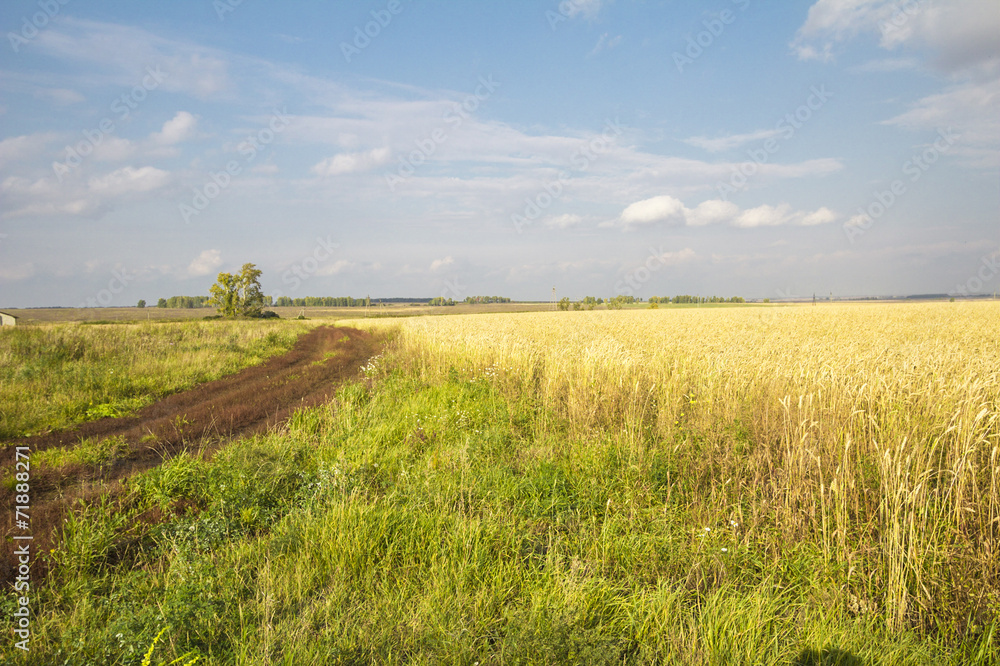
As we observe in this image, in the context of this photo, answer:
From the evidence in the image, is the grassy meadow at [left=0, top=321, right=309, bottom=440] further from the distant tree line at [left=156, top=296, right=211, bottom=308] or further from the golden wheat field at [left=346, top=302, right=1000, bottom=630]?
the distant tree line at [left=156, top=296, right=211, bottom=308]

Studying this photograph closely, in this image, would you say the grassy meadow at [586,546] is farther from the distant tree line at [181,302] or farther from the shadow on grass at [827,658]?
the distant tree line at [181,302]

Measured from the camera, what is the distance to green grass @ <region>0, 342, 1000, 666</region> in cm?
265

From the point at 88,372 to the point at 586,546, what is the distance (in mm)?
13574

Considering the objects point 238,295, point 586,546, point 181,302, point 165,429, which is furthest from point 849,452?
point 181,302

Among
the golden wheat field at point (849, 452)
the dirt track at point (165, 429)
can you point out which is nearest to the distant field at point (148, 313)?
the dirt track at point (165, 429)

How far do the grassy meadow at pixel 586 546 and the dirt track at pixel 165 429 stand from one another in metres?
0.46

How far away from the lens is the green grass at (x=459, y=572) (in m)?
2.65

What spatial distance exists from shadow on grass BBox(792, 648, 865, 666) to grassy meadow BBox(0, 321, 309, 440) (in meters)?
10.7

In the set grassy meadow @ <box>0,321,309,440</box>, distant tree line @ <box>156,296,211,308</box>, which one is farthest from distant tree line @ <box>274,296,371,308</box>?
grassy meadow @ <box>0,321,309,440</box>

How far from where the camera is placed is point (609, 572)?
3496mm

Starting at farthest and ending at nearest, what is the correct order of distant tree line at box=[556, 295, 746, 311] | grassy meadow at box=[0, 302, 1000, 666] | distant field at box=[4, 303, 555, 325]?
distant tree line at box=[556, 295, 746, 311] < distant field at box=[4, 303, 555, 325] < grassy meadow at box=[0, 302, 1000, 666]

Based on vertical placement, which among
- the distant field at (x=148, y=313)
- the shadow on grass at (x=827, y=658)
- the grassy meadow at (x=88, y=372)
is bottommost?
the shadow on grass at (x=827, y=658)

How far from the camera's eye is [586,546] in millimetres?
3824

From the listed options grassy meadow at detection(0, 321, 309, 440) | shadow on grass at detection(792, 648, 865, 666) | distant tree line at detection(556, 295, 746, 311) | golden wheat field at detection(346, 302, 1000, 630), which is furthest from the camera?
distant tree line at detection(556, 295, 746, 311)
